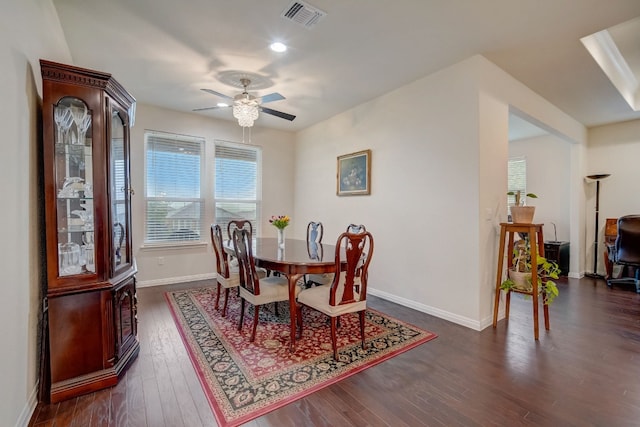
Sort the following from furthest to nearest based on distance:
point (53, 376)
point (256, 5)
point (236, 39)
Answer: point (236, 39) → point (256, 5) → point (53, 376)

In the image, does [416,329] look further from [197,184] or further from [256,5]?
[197,184]

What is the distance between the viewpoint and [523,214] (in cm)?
293

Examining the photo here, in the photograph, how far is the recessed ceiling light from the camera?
271 cm

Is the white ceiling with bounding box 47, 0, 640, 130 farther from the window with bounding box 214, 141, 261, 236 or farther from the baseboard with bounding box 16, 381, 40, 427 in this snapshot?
the baseboard with bounding box 16, 381, 40, 427

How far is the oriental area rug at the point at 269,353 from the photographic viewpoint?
1.85 metres

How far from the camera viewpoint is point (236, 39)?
2.65 meters

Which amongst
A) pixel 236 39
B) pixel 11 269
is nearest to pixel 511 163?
pixel 236 39

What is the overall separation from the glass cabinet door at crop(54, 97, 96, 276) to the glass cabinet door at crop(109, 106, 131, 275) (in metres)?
0.13

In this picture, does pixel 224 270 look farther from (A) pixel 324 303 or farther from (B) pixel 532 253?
(B) pixel 532 253

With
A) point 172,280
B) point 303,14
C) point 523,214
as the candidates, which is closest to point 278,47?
point 303,14

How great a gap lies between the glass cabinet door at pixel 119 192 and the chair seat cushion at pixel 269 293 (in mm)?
1037

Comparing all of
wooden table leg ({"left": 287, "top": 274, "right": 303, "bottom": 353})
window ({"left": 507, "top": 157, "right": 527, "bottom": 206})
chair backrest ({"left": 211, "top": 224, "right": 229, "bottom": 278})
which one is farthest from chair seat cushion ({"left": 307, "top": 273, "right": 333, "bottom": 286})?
window ({"left": 507, "top": 157, "right": 527, "bottom": 206})

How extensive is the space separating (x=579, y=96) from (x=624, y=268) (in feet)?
10.5

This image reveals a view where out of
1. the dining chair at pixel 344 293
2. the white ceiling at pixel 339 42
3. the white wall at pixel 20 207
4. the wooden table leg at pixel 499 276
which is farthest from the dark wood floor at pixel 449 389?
the white ceiling at pixel 339 42
